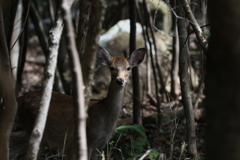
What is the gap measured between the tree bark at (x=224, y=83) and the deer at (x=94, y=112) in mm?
3489

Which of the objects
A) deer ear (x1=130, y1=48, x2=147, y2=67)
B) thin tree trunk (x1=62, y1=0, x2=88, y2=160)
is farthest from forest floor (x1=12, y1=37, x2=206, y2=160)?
thin tree trunk (x1=62, y1=0, x2=88, y2=160)

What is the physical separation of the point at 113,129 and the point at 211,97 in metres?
3.73

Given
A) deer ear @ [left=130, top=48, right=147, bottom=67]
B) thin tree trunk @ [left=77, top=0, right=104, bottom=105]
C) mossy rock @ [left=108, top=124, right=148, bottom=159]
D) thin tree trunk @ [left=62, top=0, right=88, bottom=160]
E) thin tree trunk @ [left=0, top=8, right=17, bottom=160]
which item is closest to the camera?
thin tree trunk @ [left=62, top=0, right=88, bottom=160]

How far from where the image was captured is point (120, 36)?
11.2 metres

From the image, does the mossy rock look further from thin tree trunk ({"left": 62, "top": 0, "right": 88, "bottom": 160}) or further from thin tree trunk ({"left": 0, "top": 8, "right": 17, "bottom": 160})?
thin tree trunk ({"left": 62, "top": 0, "right": 88, "bottom": 160})

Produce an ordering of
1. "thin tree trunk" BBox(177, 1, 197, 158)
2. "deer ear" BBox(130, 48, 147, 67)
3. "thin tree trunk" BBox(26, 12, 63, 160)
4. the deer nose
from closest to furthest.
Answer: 1. "thin tree trunk" BBox(26, 12, 63, 160)
2. "thin tree trunk" BBox(177, 1, 197, 158)
3. the deer nose
4. "deer ear" BBox(130, 48, 147, 67)

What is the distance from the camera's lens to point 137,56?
6758 mm

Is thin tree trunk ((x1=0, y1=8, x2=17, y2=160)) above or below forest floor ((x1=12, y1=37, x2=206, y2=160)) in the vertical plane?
above

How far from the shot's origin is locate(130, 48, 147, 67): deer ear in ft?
22.0

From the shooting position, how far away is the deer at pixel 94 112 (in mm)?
5930

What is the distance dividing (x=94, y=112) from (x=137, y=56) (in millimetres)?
1411

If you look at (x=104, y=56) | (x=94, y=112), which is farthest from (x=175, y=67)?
(x=94, y=112)

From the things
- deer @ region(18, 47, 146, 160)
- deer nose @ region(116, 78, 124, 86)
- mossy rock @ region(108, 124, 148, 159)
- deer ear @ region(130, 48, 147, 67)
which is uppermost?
deer ear @ region(130, 48, 147, 67)

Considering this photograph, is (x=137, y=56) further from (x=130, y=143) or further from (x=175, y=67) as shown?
(x=175, y=67)
